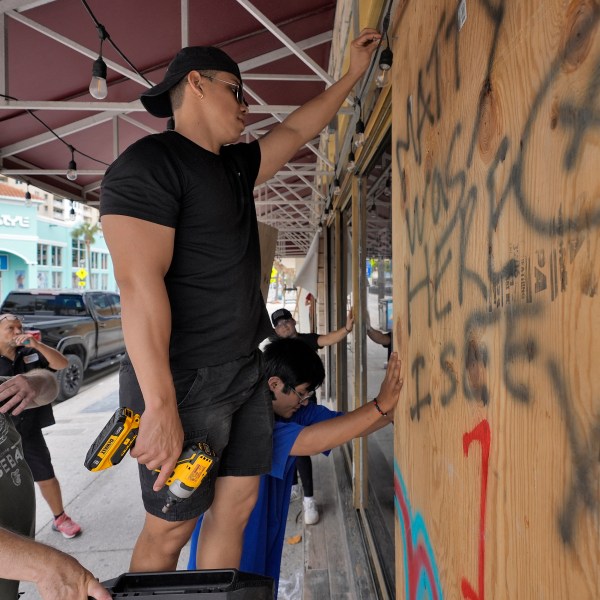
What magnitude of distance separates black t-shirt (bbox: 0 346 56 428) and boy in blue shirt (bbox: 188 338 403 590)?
2177mm

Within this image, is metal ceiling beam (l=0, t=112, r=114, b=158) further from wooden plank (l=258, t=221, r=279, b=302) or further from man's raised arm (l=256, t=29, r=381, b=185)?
man's raised arm (l=256, t=29, r=381, b=185)

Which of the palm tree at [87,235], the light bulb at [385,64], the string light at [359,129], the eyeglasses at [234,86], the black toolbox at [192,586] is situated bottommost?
the black toolbox at [192,586]

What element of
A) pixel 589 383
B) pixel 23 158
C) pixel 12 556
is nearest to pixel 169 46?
pixel 23 158

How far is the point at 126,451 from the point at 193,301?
18.7 inches

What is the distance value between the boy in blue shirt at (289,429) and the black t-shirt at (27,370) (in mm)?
2177

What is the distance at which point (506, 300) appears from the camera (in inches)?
33.6

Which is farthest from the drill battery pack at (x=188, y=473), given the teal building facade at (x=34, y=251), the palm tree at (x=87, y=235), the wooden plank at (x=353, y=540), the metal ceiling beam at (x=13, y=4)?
the palm tree at (x=87, y=235)

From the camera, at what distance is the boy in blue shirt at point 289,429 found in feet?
5.84

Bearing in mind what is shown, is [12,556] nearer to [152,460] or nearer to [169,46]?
[152,460]

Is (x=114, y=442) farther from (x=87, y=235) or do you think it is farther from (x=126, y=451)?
(x=87, y=235)

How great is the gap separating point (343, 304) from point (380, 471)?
2039 mm

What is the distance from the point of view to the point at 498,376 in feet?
2.93

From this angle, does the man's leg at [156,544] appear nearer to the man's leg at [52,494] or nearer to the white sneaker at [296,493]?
the man's leg at [52,494]

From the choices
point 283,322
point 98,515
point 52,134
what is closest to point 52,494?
point 98,515
